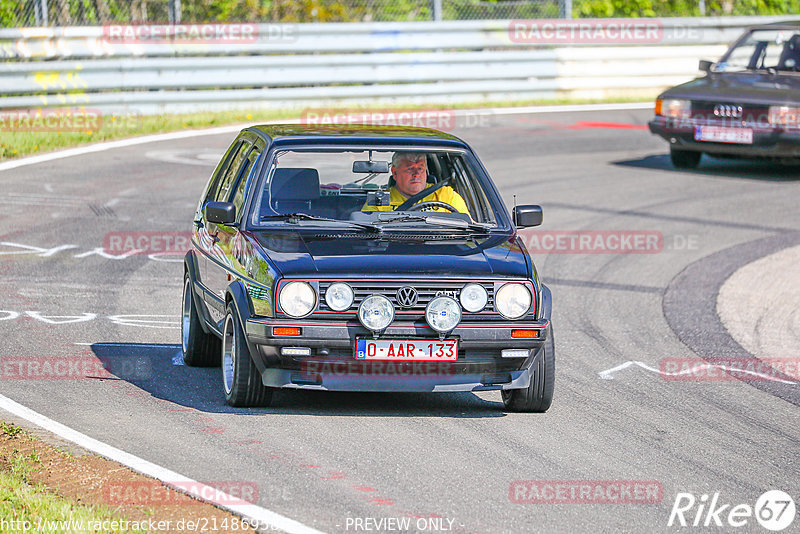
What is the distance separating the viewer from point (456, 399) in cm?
749

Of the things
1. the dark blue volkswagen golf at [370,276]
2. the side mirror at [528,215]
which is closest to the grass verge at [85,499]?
the dark blue volkswagen golf at [370,276]

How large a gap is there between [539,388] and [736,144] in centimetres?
981

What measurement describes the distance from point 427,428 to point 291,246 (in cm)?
124

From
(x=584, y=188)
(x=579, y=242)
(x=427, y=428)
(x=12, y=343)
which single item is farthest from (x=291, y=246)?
(x=584, y=188)

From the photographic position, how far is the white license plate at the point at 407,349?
6.55 m

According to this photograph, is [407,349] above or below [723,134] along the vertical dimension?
below

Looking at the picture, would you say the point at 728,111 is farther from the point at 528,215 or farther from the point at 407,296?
the point at 407,296

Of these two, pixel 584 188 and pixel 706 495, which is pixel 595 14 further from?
pixel 706 495

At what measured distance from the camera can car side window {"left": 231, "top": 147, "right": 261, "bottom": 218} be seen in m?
7.67

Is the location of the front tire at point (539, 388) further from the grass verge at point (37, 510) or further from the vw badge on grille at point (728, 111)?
the vw badge on grille at point (728, 111)

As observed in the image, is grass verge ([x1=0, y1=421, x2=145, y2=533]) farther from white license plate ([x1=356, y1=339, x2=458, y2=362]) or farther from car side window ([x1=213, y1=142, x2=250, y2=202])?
car side window ([x1=213, y1=142, x2=250, y2=202])

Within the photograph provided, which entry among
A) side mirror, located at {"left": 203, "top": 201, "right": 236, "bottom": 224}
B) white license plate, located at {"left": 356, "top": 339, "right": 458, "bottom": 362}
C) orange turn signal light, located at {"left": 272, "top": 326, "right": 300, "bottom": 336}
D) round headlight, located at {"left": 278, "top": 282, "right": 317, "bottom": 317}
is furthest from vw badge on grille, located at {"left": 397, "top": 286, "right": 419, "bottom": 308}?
side mirror, located at {"left": 203, "top": 201, "right": 236, "bottom": 224}

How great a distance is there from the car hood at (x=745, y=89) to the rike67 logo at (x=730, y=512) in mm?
10798

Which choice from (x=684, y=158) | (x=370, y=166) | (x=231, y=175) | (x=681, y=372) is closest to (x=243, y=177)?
(x=231, y=175)
